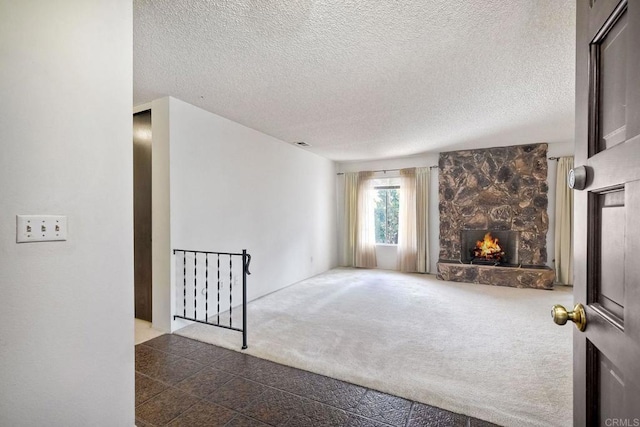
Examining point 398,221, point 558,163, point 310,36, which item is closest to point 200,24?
point 310,36

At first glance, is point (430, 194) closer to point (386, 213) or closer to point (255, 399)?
point (386, 213)

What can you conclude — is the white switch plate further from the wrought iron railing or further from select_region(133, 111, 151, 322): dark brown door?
select_region(133, 111, 151, 322): dark brown door

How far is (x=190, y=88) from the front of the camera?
9.71 ft

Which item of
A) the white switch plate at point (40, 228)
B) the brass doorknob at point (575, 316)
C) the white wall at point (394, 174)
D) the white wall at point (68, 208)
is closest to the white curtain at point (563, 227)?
the white wall at point (394, 174)

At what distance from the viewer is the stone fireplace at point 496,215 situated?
532 centimetres

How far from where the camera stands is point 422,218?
624 cm

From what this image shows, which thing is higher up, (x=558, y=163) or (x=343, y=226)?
(x=558, y=163)

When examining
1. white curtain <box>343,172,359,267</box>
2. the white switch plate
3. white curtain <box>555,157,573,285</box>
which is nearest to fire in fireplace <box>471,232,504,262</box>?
white curtain <box>555,157,573,285</box>

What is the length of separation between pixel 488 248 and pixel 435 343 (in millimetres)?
3594

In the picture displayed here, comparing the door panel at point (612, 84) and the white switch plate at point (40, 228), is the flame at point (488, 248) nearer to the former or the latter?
the door panel at point (612, 84)

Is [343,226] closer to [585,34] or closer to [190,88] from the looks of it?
[190,88]

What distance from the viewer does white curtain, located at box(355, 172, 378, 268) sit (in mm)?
6805

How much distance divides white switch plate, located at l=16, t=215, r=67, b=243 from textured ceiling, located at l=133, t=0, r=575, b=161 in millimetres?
1400

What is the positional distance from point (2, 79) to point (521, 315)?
16.0 feet
